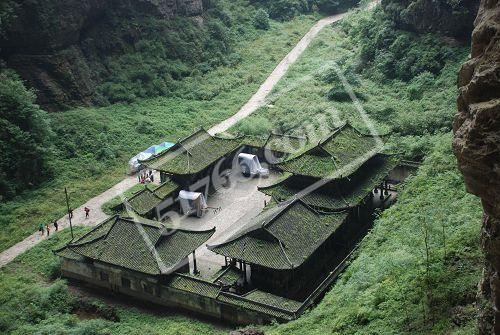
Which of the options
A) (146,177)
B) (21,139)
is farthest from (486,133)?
(21,139)

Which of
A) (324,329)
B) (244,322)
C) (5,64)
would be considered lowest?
(244,322)

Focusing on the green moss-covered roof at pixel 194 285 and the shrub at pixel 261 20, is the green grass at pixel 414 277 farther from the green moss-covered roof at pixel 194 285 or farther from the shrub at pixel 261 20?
the shrub at pixel 261 20

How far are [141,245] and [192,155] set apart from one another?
42.9 feet

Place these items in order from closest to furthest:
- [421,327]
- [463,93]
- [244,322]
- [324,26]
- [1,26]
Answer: [463,93] → [421,327] → [244,322] → [1,26] → [324,26]

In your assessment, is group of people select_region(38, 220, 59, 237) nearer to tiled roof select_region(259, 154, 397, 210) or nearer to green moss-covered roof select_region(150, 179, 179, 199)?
green moss-covered roof select_region(150, 179, 179, 199)

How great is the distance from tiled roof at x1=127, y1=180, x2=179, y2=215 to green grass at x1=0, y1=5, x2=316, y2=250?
656cm

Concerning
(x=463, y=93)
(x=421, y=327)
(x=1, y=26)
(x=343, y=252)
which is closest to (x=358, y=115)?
(x=343, y=252)

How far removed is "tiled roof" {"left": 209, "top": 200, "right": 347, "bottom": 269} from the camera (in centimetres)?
3469

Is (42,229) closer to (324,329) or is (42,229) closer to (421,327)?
(324,329)

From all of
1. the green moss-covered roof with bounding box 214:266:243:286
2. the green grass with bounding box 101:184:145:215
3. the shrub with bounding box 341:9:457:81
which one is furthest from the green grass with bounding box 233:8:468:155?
the green moss-covered roof with bounding box 214:266:243:286

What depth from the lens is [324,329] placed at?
1088 inches

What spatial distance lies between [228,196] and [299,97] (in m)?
20.8

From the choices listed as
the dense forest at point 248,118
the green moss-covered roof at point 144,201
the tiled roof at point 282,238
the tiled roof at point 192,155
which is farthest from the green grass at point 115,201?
Answer: the tiled roof at point 282,238

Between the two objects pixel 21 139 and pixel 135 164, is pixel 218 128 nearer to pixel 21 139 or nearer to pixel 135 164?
pixel 135 164
